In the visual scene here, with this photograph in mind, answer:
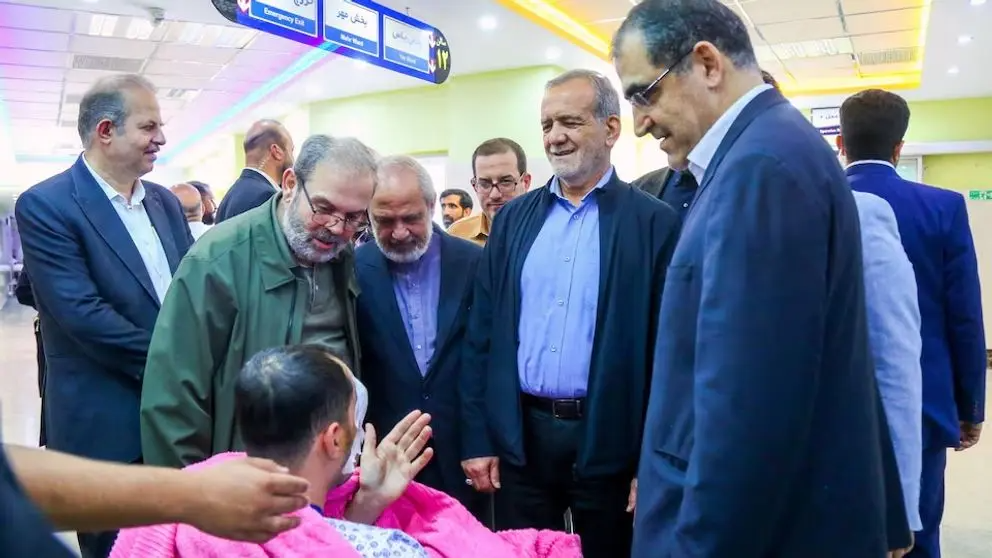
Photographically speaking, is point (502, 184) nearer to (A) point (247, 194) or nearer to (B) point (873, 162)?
(A) point (247, 194)

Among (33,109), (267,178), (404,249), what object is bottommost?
(404,249)

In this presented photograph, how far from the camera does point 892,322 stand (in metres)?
1.55

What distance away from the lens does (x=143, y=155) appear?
2371mm

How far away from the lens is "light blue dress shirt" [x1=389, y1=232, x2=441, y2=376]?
7.17 ft

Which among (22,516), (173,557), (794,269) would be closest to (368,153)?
(173,557)

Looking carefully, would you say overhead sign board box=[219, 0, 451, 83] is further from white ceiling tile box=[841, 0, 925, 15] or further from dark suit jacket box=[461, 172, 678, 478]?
white ceiling tile box=[841, 0, 925, 15]

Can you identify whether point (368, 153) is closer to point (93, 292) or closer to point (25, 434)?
point (93, 292)

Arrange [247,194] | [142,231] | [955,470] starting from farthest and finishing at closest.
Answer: [955,470] → [247,194] → [142,231]

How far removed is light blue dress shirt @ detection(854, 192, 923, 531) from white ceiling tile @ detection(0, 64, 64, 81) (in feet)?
33.1

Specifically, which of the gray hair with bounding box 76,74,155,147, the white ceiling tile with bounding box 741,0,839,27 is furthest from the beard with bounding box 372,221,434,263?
the white ceiling tile with bounding box 741,0,839,27

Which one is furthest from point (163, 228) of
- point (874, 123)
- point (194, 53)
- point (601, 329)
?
point (194, 53)

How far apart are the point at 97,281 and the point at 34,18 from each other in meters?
6.20

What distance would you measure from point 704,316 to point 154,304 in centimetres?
177

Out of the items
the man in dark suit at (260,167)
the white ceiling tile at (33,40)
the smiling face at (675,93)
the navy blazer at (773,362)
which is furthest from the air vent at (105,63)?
the navy blazer at (773,362)
